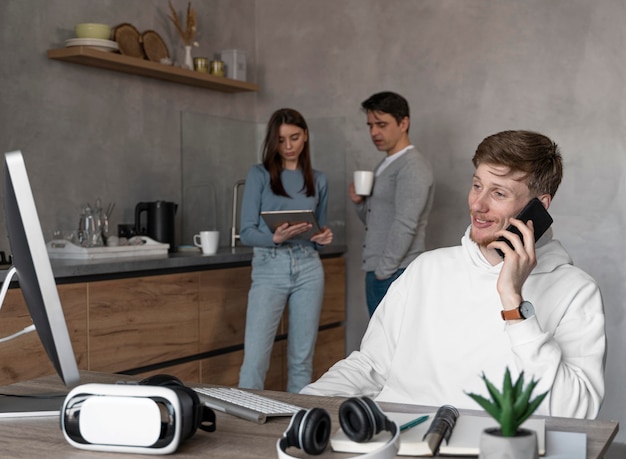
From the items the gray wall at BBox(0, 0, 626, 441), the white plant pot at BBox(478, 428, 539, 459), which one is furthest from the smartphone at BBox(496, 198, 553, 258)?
the gray wall at BBox(0, 0, 626, 441)

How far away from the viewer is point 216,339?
385 cm

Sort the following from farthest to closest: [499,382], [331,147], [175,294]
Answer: [331,147]
[175,294]
[499,382]

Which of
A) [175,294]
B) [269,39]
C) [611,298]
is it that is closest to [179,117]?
[269,39]

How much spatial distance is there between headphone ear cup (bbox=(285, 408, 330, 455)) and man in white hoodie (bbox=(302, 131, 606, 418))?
0.59 metres

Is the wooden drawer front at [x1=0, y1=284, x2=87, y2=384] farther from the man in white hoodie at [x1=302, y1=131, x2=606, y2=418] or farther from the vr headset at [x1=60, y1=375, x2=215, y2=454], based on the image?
the vr headset at [x1=60, y1=375, x2=215, y2=454]

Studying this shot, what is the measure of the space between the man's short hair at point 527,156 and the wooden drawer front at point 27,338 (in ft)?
5.68

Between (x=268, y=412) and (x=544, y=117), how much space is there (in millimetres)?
3283

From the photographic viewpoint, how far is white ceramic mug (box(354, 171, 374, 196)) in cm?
387

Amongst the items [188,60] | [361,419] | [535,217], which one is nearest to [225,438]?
[361,419]

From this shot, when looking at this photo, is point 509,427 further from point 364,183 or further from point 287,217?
point 364,183

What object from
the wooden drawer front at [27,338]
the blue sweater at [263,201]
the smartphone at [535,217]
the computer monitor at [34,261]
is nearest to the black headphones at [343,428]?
the computer monitor at [34,261]

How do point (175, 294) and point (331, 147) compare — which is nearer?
point (175, 294)

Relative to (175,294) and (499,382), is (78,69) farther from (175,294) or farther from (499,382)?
(499,382)

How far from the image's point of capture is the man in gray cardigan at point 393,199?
3674 mm
